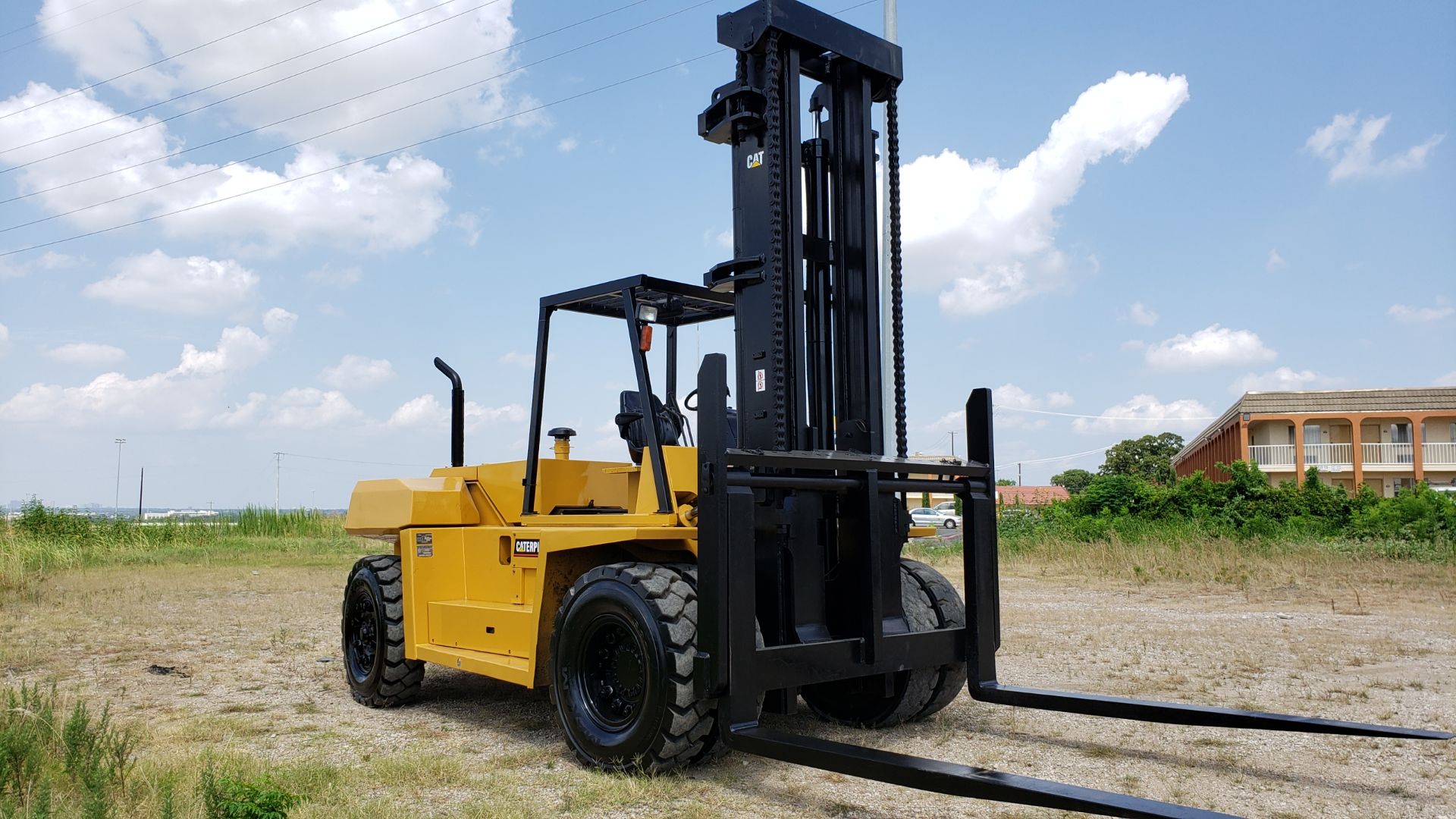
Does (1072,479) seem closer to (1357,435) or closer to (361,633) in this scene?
(1357,435)

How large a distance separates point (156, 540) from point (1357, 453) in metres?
41.9

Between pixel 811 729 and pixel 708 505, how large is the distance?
2204mm

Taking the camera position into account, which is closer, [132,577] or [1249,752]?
[1249,752]

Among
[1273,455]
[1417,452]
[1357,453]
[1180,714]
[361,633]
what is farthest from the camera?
[1273,455]

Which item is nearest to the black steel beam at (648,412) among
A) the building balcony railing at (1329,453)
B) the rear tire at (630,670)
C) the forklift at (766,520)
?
the forklift at (766,520)

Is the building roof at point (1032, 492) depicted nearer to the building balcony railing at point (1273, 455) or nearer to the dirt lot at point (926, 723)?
the building balcony railing at point (1273, 455)

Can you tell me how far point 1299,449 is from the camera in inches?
1677

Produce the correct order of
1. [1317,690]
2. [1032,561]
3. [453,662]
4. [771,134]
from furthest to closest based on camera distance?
1. [1032,561]
2. [1317,690]
3. [453,662]
4. [771,134]

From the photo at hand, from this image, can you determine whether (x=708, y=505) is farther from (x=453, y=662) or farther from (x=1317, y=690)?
(x=1317, y=690)

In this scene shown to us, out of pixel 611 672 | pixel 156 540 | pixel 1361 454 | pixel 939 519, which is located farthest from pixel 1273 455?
pixel 611 672

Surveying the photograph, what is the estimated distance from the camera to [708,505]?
514 cm

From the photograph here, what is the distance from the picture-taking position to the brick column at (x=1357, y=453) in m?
42.0

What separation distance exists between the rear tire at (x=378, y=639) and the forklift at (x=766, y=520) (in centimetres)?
72

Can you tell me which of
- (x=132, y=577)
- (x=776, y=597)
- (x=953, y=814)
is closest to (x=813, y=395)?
(x=776, y=597)
